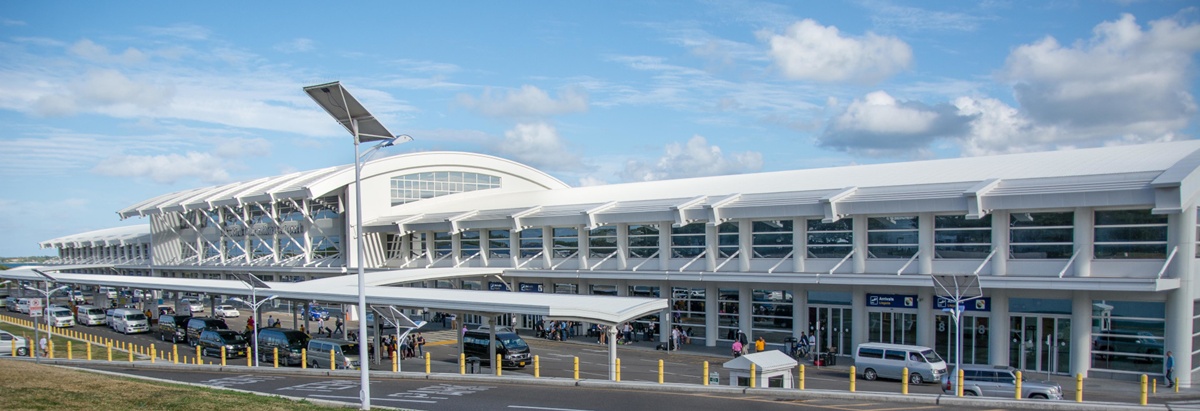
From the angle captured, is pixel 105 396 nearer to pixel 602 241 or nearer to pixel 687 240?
pixel 687 240

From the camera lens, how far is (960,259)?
3503cm

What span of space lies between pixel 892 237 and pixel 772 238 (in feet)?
19.8

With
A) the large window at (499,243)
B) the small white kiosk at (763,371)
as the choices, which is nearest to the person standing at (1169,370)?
the small white kiosk at (763,371)

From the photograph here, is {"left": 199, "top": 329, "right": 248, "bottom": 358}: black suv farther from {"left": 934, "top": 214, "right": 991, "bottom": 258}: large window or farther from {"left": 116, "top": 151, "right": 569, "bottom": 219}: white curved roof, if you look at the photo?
{"left": 934, "top": 214, "right": 991, "bottom": 258}: large window

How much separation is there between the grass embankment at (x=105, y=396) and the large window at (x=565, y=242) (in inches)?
1118

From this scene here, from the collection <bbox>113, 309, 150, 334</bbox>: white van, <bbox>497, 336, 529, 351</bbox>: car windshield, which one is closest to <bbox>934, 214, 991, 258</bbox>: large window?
<bbox>497, 336, 529, 351</bbox>: car windshield

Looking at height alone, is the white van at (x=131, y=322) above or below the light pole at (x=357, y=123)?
below

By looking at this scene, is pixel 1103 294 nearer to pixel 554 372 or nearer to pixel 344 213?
pixel 554 372

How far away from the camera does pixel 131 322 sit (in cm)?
5416

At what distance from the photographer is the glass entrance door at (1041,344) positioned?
32656 mm

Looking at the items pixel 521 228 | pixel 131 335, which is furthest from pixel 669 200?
pixel 131 335

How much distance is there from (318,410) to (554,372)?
14604 mm

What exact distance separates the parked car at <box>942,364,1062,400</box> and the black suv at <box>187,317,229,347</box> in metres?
35.3

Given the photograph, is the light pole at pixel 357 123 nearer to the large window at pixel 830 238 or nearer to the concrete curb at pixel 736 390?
the concrete curb at pixel 736 390
